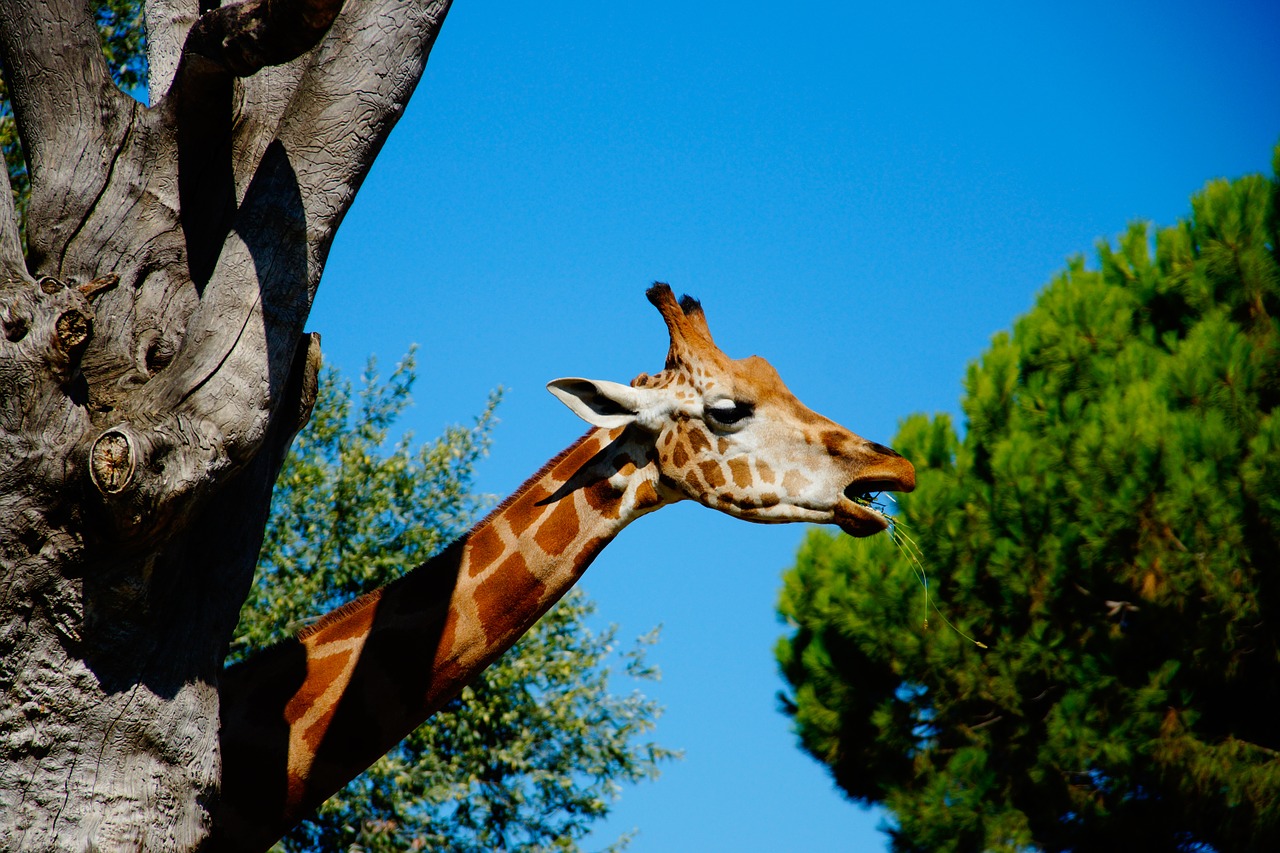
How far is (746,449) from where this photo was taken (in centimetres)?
497

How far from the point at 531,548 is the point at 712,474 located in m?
0.78

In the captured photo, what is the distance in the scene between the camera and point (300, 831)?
11.2m

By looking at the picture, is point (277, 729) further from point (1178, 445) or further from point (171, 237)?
point (1178, 445)

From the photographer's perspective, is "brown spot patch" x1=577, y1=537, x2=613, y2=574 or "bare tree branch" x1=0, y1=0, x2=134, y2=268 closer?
"bare tree branch" x1=0, y1=0, x2=134, y2=268

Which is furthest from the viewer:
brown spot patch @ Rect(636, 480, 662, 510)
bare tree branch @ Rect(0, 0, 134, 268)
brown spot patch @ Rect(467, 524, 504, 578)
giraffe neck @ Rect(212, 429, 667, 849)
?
brown spot patch @ Rect(636, 480, 662, 510)

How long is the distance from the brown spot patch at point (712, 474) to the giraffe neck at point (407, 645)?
0.72 ft

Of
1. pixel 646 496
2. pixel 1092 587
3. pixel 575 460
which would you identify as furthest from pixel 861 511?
pixel 1092 587

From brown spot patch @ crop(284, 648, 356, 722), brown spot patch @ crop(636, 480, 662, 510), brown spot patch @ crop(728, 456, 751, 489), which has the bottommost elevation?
brown spot patch @ crop(284, 648, 356, 722)

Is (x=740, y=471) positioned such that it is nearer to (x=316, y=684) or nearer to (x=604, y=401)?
(x=604, y=401)

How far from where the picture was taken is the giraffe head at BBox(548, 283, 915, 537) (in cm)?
487

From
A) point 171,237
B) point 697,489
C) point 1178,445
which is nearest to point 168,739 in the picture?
point 171,237

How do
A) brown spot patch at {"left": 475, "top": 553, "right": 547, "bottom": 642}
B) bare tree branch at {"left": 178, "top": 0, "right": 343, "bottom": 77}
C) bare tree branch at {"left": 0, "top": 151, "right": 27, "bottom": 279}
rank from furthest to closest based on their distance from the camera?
brown spot patch at {"left": 475, "top": 553, "right": 547, "bottom": 642} < bare tree branch at {"left": 178, "top": 0, "right": 343, "bottom": 77} < bare tree branch at {"left": 0, "top": 151, "right": 27, "bottom": 279}

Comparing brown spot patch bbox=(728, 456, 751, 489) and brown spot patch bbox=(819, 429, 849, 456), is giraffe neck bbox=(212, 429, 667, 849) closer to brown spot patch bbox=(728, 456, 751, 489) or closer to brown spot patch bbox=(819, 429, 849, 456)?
brown spot patch bbox=(728, 456, 751, 489)

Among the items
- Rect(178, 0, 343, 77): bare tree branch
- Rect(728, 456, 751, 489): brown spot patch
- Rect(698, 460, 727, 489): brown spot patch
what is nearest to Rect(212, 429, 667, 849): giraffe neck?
Rect(698, 460, 727, 489): brown spot patch
